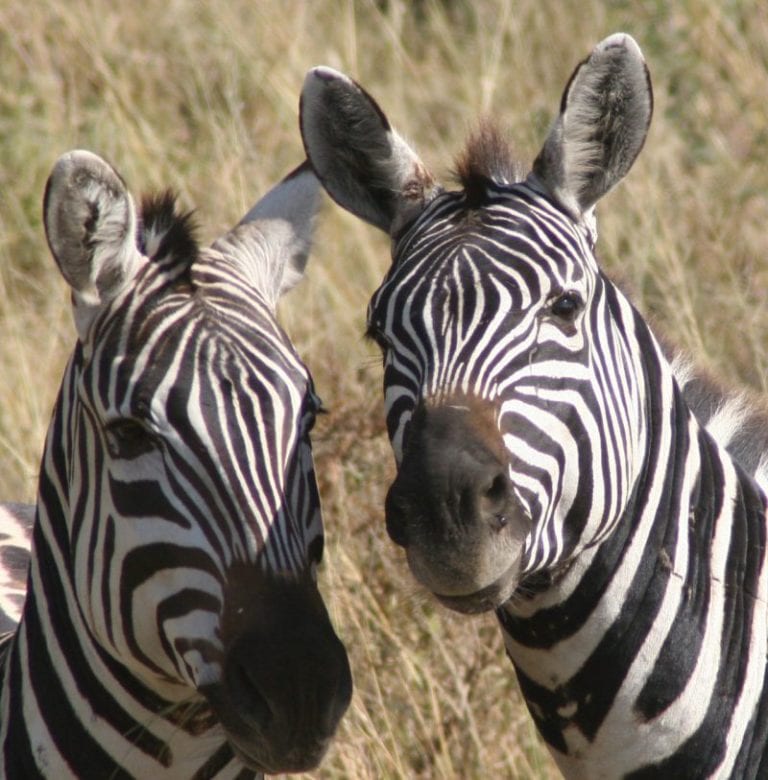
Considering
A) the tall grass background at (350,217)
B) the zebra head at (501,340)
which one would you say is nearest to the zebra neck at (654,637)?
the zebra head at (501,340)

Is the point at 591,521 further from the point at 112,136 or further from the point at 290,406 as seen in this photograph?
the point at 112,136

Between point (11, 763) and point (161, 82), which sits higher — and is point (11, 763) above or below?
below

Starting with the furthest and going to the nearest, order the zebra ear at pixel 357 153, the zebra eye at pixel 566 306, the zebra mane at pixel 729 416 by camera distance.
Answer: the zebra mane at pixel 729 416
the zebra ear at pixel 357 153
the zebra eye at pixel 566 306

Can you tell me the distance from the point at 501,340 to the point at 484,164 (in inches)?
25.6

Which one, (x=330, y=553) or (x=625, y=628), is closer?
(x=625, y=628)

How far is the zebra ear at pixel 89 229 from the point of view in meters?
3.32

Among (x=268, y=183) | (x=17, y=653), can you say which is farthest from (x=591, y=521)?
(x=268, y=183)

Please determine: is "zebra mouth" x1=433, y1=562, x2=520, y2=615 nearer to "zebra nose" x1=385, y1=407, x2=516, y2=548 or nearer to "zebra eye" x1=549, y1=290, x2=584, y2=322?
"zebra nose" x1=385, y1=407, x2=516, y2=548

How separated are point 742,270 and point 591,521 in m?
4.40

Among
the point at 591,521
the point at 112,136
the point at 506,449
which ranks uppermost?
the point at 112,136

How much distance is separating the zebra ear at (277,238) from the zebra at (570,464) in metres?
0.25

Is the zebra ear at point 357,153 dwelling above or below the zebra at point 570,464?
above

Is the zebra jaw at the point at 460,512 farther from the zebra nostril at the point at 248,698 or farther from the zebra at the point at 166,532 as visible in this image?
the zebra nostril at the point at 248,698

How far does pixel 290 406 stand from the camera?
3.38m
